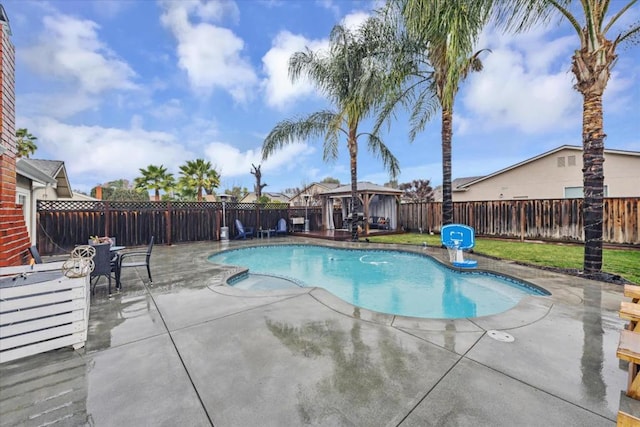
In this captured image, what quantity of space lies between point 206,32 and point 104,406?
1263cm

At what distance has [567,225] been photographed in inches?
402

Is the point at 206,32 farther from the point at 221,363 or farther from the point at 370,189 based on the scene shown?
the point at 221,363

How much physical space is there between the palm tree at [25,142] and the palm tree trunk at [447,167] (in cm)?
2600

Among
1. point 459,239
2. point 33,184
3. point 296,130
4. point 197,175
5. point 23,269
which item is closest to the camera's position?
point 23,269

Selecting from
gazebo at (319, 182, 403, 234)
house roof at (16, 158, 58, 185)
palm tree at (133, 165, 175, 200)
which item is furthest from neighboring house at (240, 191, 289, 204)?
house roof at (16, 158, 58, 185)

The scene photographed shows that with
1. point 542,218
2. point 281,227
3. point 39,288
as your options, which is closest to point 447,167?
point 542,218

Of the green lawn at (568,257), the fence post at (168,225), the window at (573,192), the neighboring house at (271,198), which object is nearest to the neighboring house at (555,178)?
the window at (573,192)

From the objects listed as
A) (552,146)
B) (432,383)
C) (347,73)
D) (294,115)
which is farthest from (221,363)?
(552,146)

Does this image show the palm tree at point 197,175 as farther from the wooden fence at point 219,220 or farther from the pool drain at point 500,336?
the pool drain at point 500,336

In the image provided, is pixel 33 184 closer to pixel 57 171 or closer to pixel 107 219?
pixel 107 219

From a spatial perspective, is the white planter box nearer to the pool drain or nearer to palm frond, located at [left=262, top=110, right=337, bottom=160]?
the pool drain

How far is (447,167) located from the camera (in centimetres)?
948

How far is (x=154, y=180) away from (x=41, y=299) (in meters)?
24.9

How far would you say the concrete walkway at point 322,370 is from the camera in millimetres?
1823
